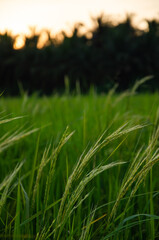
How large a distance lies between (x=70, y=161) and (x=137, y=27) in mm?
16684

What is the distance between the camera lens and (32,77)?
1493 cm

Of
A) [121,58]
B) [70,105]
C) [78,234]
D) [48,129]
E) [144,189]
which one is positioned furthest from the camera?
[121,58]

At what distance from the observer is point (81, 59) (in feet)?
46.8

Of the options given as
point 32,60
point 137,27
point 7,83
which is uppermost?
point 137,27

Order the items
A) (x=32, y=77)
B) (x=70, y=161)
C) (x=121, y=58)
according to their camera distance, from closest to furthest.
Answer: (x=70, y=161) < (x=121, y=58) < (x=32, y=77)

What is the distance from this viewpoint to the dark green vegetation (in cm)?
1404

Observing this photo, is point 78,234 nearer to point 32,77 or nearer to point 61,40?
point 32,77

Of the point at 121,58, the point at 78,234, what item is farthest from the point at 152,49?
the point at 78,234

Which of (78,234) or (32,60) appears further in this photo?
(32,60)

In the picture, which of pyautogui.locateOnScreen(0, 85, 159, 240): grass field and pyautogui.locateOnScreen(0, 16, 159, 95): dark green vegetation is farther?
pyautogui.locateOnScreen(0, 16, 159, 95): dark green vegetation

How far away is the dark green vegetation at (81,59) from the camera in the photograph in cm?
1404

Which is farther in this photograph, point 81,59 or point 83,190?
point 81,59

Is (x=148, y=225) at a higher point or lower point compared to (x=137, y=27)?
lower

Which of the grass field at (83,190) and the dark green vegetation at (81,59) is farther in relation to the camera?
the dark green vegetation at (81,59)
